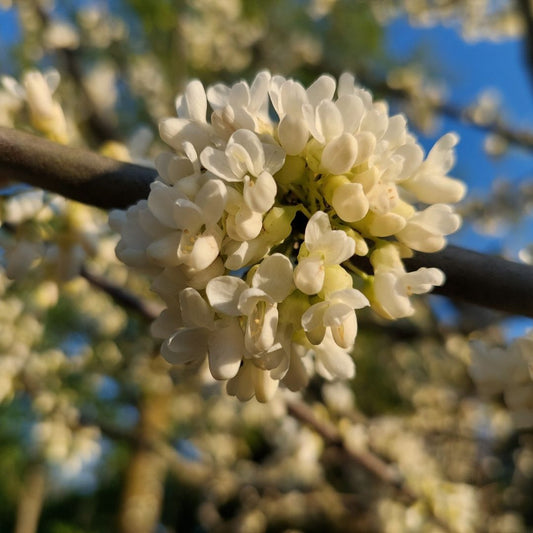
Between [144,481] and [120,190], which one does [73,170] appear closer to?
[120,190]

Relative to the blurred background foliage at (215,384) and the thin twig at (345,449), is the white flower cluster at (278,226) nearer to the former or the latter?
the blurred background foliage at (215,384)

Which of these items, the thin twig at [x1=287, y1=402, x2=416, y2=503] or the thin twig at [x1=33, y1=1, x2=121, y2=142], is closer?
the thin twig at [x1=287, y1=402, x2=416, y2=503]

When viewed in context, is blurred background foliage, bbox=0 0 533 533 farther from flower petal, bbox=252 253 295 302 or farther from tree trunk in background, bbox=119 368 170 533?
flower petal, bbox=252 253 295 302

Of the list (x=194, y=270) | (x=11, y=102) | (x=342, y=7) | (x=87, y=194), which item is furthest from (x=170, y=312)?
(x=342, y=7)

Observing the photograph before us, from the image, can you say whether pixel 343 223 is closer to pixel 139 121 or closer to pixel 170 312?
pixel 170 312

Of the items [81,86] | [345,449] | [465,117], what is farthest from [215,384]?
[465,117]

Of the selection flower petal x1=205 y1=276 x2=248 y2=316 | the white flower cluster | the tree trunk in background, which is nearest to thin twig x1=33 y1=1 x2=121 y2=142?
the tree trunk in background
